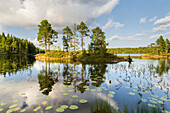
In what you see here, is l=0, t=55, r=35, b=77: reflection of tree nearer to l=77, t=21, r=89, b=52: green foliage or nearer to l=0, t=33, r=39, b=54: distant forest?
l=77, t=21, r=89, b=52: green foliage

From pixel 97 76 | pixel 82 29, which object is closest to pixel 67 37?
pixel 82 29

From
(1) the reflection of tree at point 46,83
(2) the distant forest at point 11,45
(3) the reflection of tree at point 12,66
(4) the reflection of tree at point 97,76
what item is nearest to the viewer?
(1) the reflection of tree at point 46,83

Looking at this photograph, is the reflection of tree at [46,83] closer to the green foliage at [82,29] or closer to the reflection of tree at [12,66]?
the reflection of tree at [12,66]

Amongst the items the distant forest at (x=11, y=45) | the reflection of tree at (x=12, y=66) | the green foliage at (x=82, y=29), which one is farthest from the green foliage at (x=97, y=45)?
the distant forest at (x=11, y=45)

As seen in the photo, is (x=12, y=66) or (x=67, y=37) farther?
(x=67, y=37)

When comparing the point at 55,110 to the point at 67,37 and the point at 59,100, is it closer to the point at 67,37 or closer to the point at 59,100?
the point at 59,100

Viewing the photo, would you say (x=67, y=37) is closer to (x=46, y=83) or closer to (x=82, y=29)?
(x=82, y=29)

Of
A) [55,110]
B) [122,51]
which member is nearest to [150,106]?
[55,110]

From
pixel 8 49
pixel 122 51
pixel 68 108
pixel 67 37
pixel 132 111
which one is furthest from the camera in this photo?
pixel 122 51

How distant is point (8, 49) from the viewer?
58.2 metres

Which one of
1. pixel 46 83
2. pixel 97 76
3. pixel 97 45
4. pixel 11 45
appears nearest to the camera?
pixel 46 83

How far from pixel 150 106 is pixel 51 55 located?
1451 inches

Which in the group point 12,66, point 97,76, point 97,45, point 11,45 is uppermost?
point 11,45

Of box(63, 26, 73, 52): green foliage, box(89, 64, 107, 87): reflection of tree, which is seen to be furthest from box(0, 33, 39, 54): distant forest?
box(89, 64, 107, 87): reflection of tree
